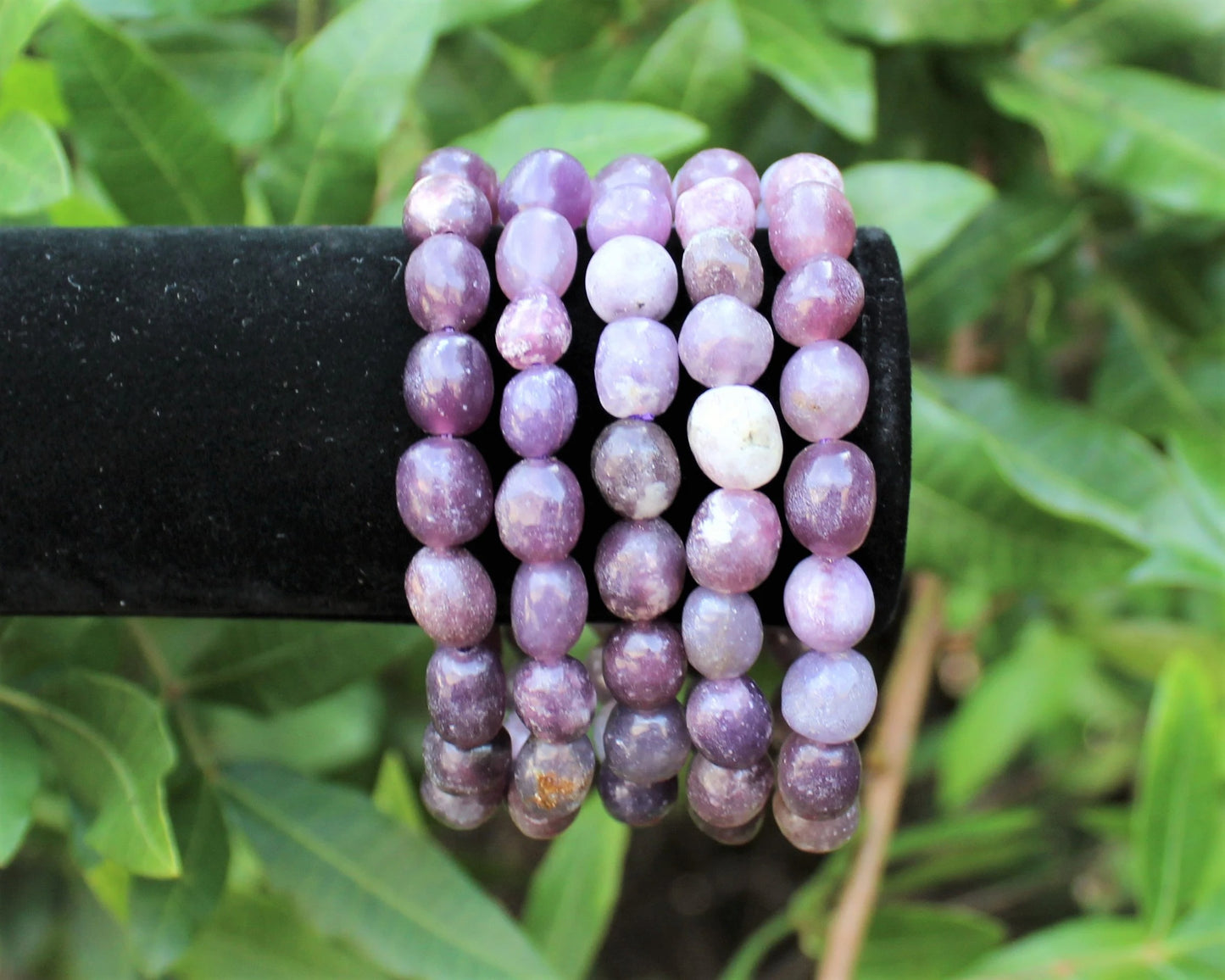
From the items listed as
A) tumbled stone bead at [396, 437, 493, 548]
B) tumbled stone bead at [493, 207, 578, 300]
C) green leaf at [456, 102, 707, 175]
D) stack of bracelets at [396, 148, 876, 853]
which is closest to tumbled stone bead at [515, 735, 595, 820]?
stack of bracelets at [396, 148, 876, 853]

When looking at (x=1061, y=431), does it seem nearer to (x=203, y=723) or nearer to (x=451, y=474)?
(x=451, y=474)

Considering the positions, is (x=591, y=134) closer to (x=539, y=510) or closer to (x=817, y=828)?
(x=539, y=510)

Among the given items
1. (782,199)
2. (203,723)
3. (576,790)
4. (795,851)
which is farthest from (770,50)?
(795,851)

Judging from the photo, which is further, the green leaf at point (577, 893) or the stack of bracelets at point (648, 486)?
the green leaf at point (577, 893)

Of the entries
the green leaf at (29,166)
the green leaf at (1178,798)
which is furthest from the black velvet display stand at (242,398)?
the green leaf at (1178,798)

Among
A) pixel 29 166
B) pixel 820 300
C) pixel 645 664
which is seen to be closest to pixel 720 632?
pixel 645 664

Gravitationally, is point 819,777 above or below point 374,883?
above

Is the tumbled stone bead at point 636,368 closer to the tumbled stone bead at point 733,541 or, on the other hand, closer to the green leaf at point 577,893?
the tumbled stone bead at point 733,541

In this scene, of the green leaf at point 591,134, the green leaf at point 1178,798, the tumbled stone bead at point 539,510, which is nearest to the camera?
the tumbled stone bead at point 539,510
